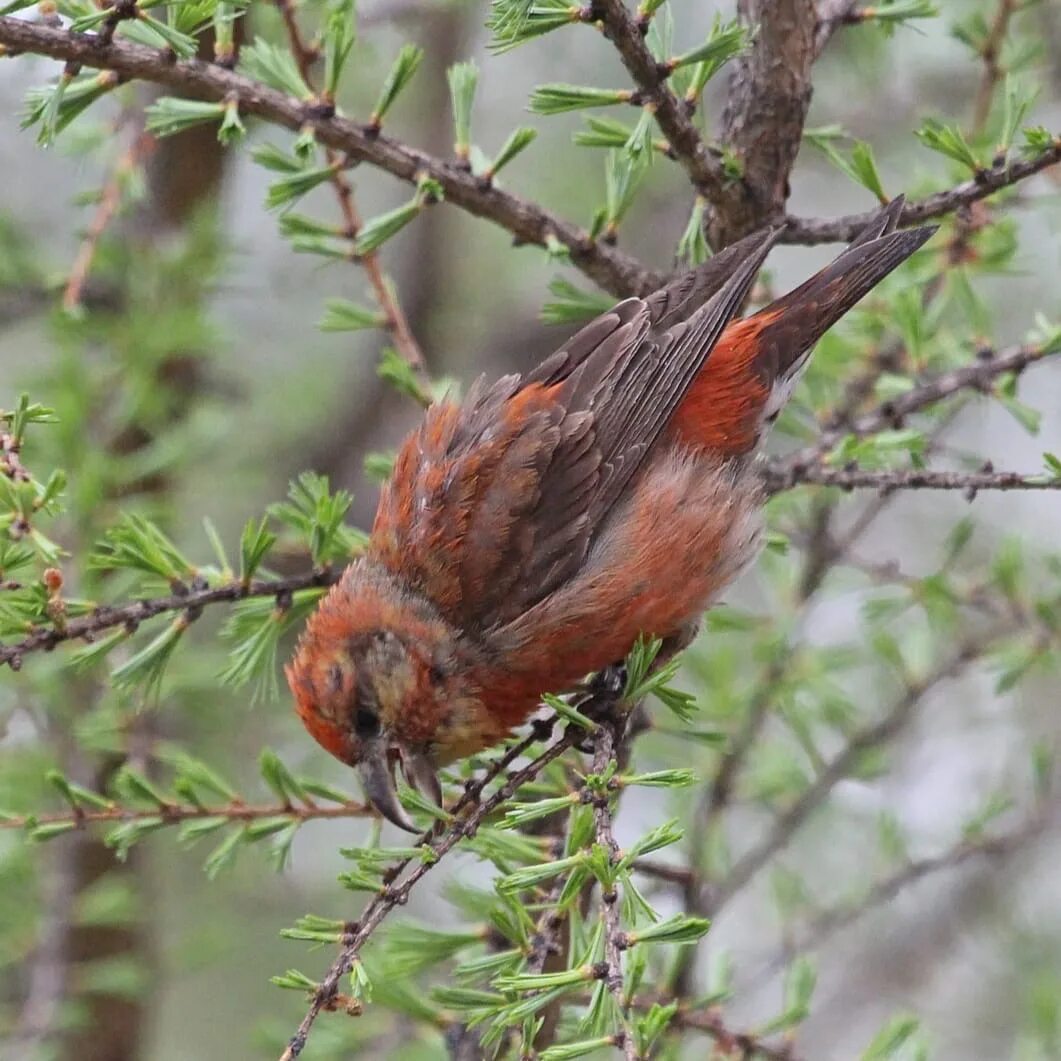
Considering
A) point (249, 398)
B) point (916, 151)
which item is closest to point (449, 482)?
point (249, 398)

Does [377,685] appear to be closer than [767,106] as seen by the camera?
No

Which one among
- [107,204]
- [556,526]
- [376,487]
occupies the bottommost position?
[376,487]

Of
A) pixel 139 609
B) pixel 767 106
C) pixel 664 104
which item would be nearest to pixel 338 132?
pixel 664 104

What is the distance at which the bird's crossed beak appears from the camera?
9.46 ft

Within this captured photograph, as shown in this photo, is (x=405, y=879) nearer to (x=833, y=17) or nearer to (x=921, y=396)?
(x=921, y=396)

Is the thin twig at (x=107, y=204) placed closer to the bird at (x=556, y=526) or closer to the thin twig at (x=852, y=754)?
the bird at (x=556, y=526)

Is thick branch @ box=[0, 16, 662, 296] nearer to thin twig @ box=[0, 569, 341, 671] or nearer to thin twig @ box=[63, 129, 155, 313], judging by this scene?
thin twig @ box=[0, 569, 341, 671]

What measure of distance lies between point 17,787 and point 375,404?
2475mm

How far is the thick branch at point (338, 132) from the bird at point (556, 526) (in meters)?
0.17

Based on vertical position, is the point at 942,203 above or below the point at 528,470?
above

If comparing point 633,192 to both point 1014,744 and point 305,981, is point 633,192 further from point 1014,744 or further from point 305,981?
point 1014,744

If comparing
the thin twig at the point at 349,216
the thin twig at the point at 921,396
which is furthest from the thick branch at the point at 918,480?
the thin twig at the point at 349,216

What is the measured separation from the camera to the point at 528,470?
3.34 metres

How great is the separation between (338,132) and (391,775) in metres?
1.30
